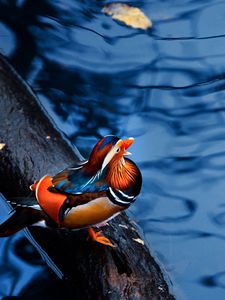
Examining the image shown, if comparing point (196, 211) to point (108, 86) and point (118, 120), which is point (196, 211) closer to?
point (118, 120)

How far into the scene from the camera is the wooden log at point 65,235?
2885mm

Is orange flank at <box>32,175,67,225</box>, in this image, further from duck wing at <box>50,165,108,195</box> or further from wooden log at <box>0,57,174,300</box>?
wooden log at <box>0,57,174,300</box>

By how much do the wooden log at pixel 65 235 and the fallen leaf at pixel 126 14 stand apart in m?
1.61

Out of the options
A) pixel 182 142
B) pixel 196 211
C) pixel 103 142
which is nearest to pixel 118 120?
pixel 182 142

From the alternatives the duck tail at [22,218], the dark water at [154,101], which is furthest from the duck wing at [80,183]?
the dark water at [154,101]

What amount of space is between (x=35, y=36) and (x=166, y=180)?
6.04 feet

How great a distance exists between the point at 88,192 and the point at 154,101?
1.94 meters

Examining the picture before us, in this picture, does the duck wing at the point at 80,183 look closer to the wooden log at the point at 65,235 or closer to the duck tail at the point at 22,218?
the duck tail at the point at 22,218

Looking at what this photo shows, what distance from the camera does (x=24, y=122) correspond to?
11.9 ft

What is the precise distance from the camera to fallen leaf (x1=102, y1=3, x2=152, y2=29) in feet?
17.4

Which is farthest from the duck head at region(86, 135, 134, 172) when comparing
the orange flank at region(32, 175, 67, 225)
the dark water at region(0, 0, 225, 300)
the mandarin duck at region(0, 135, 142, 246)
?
the dark water at region(0, 0, 225, 300)

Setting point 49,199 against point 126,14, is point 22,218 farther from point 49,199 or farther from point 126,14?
point 126,14

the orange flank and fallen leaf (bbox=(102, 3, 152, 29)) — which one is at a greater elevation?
fallen leaf (bbox=(102, 3, 152, 29))

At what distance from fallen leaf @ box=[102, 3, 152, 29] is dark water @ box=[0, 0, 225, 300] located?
0.07 m
